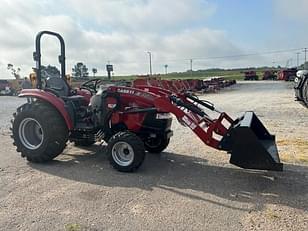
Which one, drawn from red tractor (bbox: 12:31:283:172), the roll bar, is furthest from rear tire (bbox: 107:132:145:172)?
the roll bar

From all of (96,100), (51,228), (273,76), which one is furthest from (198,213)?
(273,76)

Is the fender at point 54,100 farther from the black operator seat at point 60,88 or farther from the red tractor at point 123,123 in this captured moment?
the black operator seat at point 60,88

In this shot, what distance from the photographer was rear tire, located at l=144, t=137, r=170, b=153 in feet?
22.6

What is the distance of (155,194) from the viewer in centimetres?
476

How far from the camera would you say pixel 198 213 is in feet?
13.5

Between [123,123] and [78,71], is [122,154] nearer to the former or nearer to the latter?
[123,123]

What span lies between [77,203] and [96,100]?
91.2 inches

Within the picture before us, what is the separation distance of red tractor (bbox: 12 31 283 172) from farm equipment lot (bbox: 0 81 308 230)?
0.32 metres

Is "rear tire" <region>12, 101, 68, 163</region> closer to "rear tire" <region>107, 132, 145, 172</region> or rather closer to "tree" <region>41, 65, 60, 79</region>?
"tree" <region>41, 65, 60, 79</region>

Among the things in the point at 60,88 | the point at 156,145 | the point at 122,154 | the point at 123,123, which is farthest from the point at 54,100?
the point at 156,145

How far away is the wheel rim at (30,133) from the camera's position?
666 centimetres

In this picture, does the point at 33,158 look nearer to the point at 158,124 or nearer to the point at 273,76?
the point at 158,124

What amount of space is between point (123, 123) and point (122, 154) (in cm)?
63

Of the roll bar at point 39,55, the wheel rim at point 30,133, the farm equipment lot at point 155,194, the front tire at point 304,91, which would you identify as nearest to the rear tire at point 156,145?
the farm equipment lot at point 155,194
